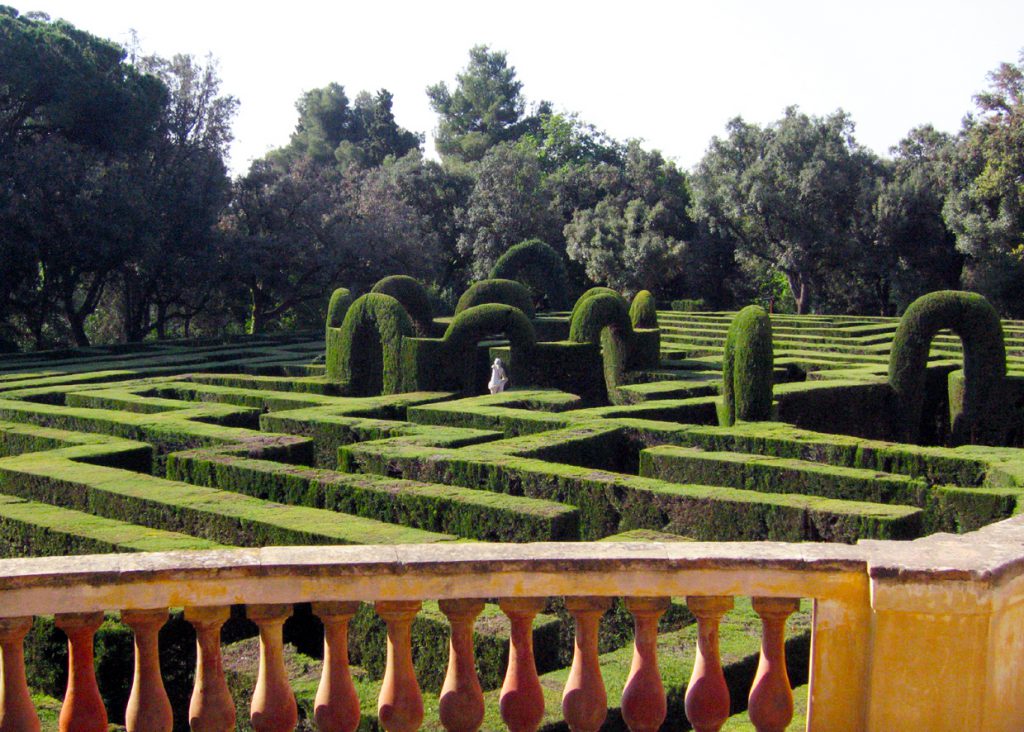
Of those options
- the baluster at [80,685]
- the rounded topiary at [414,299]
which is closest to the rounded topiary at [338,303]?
the rounded topiary at [414,299]

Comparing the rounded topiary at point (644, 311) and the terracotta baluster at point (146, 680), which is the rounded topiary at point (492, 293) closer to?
the rounded topiary at point (644, 311)

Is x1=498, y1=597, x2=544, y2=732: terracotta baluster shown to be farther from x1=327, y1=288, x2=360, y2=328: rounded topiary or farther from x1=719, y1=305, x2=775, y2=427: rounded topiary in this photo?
x1=327, y1=288, x2=360, y2=328: rounded topiary

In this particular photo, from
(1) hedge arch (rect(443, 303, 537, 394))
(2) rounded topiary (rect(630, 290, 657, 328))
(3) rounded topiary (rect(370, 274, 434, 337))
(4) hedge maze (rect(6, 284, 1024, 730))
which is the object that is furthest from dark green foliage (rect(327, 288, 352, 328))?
(2) rounded topiary (rect(630, 290, 657, 328))

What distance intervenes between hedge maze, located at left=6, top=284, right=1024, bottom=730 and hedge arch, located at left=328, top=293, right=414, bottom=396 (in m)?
0.04

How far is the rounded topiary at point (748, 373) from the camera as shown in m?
14.8

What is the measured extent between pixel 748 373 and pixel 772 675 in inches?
456

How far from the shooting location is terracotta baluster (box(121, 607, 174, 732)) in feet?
11.2

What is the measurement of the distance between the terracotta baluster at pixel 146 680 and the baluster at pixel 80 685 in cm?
10

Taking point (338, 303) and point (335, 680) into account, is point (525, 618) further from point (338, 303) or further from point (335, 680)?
A: point (338, 303)

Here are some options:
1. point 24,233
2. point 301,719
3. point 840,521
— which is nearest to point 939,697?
point 301,719

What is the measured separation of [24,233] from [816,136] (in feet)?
A: 103

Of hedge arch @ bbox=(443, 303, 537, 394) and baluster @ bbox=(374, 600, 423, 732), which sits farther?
hedge arch @ bbox=(443, 303, 537, 394)

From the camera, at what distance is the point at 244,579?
3.46 meters

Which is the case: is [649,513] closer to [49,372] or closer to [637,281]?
[49,372]
